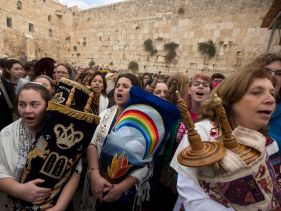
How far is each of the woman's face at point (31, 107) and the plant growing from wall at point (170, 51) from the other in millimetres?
12339

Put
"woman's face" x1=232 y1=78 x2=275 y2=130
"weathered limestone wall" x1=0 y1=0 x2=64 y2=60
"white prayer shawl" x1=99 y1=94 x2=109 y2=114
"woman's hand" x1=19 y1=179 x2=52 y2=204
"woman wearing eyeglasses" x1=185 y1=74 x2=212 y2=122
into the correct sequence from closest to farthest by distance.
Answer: "woman's face" x1=232 y1=78 x2=275 y2=130 < "woman's hand" x1=19 y1=179 x2=52 y2=204 < "woman wearing eyeglasses" x1=185 y1=74 x2=212 y2=122 < "white prayer shawl" x1=99 y1=94 x2=109 y2=114 < "weathered limestone wall" x1=0 y1=0 x2=64 y2=60

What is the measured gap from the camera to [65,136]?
145cm

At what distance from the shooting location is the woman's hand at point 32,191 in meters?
1.42

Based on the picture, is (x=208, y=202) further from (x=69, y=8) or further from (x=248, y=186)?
(x=69, y=8)

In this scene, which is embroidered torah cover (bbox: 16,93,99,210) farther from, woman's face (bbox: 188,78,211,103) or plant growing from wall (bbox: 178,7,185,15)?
plant growing from wall (bbox: 178,7,185,15)

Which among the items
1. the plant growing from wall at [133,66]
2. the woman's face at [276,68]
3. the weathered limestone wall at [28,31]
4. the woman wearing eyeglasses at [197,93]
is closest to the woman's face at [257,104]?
the woman's face at [276,68]

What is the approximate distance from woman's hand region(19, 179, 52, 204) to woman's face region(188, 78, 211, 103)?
1916 mm

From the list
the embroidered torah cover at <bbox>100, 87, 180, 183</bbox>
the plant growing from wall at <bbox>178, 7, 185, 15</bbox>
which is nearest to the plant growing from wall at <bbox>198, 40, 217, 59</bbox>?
the plant growing from wall at <bbox>178, 7, 185, 15</bbox>

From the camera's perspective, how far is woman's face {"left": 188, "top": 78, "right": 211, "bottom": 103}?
2664 millimetres

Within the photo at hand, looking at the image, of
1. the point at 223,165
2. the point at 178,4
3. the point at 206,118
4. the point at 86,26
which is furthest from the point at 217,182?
the point at 86,26

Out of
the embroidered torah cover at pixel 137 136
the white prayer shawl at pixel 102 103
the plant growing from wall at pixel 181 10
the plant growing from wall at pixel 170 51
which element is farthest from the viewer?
the plant growing from wall at pixel 170 51

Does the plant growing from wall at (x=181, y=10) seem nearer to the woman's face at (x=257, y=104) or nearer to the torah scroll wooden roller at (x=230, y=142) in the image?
the woman's face at (x=257, y=104)

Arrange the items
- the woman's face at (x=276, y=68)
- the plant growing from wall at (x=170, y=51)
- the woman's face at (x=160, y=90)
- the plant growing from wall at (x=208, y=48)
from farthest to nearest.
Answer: the plant growing from wall at (x=170, y=51) < the plant growing from wall at (x=208, y=48) < the woman's face at (x=160, y=90) < the woman's face at (x=276, y=68)

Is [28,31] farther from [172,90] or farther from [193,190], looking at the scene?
[193,190]
